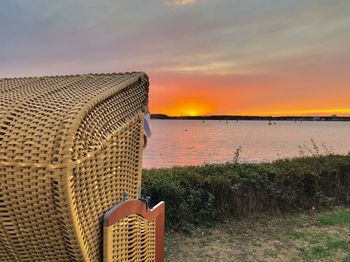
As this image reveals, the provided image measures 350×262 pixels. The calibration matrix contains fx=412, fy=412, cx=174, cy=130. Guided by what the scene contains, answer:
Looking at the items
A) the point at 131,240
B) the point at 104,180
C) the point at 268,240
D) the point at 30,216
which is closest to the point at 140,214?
the point at 131,240

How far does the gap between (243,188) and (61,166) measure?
214 inches

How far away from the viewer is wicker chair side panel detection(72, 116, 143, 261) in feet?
5.75

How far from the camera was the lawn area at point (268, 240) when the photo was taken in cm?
520

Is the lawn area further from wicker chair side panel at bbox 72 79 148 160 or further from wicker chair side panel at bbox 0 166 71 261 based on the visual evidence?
wicker chair side panel at bbox 0 166 71 261

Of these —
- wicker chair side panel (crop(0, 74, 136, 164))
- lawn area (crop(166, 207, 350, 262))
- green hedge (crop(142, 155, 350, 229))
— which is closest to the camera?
wicker chair side panel (crop(0, 74, 136, 164))

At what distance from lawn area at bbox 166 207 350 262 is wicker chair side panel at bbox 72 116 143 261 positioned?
9.95 feet

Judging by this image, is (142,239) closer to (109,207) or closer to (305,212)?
(109,207)

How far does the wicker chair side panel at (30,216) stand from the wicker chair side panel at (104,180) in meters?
0.10

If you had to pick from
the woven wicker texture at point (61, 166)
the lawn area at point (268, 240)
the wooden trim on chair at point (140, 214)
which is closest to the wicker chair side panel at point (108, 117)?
the woven wicker texture at point (61, 166)

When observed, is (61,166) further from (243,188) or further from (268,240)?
(243,188)

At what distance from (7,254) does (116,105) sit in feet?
3.02

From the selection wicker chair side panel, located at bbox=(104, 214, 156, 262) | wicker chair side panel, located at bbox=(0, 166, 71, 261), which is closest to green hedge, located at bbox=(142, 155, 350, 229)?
wicker chair side panel, located at bbox=(104, 214, 156, 262)

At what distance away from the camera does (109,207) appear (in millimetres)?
2102

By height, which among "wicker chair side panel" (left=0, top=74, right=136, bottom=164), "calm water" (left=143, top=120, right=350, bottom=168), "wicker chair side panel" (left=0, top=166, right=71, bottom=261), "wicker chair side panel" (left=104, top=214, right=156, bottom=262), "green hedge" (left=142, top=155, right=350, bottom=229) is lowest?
"calm water" (left=143, top=120, right=350, bottom=168)
